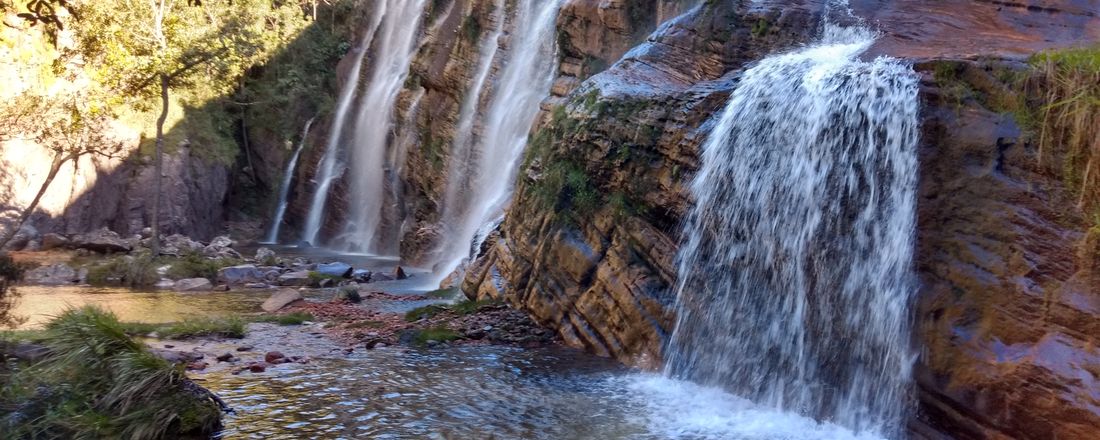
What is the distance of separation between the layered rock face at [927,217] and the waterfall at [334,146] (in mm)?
A: 16513

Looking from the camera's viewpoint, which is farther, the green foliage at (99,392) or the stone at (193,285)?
the stone at (193,285)

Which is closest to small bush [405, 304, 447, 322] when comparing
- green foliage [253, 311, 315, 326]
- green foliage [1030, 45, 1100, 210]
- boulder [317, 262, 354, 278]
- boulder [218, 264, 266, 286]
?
green foliage [253, 311, 315, 326]

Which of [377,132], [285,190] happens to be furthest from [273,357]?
[285,190]

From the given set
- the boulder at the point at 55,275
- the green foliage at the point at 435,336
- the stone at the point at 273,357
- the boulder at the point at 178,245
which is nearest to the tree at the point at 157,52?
the boulder at the point at 178,245

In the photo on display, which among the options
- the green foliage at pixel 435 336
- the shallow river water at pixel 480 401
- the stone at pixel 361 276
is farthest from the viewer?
the stone at pixel 361 276

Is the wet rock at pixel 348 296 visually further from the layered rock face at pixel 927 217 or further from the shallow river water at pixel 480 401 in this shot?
the shallow river water at pixel 480 401

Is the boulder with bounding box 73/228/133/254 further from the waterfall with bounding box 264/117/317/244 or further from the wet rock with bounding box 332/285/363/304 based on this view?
the wet rock with bounding box 332/285/363/304

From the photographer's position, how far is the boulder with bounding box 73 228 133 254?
21438 millimetres

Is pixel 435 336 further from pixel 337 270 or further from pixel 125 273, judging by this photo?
pixel 125 273

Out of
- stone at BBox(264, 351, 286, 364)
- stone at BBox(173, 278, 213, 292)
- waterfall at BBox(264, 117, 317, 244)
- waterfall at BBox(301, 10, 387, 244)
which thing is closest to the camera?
stone at BBox(264, 351, 286, 364)

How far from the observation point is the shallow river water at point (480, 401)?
694 centimetres

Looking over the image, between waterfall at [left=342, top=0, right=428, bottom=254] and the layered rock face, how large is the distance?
1425cm

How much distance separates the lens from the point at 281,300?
1446 cm

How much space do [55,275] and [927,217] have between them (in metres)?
17.2
